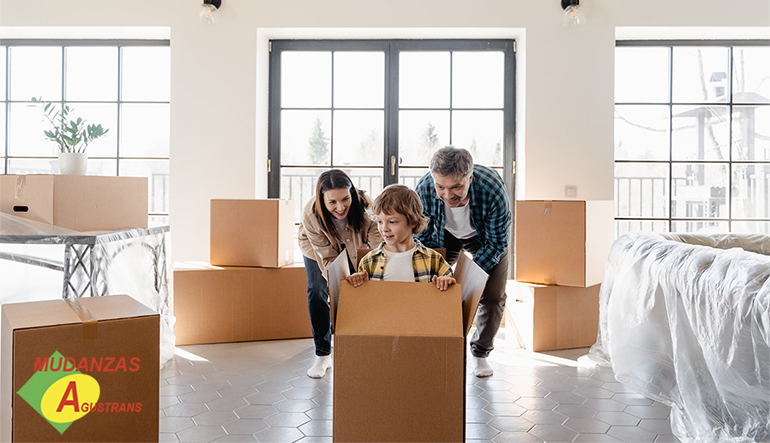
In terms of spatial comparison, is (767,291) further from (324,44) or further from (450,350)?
Answer: (324,44)

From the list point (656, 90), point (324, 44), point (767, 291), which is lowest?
point (767, 291)

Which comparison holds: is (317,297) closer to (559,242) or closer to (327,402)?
(327,402)

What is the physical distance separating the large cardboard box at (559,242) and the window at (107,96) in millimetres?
2413

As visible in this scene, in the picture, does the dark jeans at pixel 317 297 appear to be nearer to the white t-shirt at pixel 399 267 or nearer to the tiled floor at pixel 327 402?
the tiled floor at pixel 327 402

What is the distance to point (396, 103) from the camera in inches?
140

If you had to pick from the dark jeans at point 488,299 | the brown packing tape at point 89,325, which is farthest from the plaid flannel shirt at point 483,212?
the brown packing tape at point 89,325

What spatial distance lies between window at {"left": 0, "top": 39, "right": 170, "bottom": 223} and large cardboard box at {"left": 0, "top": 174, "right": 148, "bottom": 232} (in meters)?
1.45

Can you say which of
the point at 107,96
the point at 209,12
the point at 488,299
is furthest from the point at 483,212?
the point at 107,96

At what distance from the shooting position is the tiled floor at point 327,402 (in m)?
1.77

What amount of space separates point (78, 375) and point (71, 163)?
130 centimetres

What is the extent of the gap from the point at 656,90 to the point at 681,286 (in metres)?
2.26

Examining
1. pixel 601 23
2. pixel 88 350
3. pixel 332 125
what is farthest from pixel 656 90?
pixel 88 350

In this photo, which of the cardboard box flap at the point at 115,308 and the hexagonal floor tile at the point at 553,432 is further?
the hexagonal floor tile at the point at 553,432

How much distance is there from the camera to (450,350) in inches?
49.0
